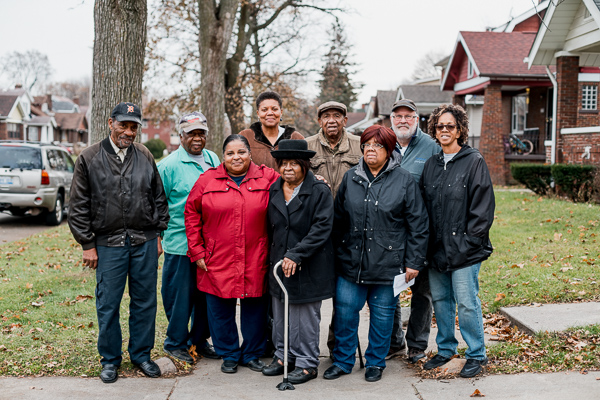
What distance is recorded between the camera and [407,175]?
4.44 m

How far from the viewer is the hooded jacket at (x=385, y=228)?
4344mm

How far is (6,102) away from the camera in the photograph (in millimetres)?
53438

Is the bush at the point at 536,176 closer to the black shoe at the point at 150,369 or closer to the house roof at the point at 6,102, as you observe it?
the black shoe at the point at 150,369

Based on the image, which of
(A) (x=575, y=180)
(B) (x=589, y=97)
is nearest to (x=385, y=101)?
(B) (x=589, y=97)

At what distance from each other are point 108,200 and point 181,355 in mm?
1534

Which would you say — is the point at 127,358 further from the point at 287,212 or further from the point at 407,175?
the point at 407,175

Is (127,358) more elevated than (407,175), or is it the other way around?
(407,175)

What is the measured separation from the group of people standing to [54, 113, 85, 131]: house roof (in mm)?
74256

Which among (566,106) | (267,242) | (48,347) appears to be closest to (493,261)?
(267,242)

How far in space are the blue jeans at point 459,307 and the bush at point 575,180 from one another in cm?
973

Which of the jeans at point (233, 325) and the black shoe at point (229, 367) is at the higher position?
the jeans at point (233, 325)

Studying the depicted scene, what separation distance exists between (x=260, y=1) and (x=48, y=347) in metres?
19.8

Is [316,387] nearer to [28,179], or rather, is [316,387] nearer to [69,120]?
[28,179]

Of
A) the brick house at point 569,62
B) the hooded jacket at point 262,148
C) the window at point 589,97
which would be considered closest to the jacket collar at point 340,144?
the hooded jacket at point 262,148
